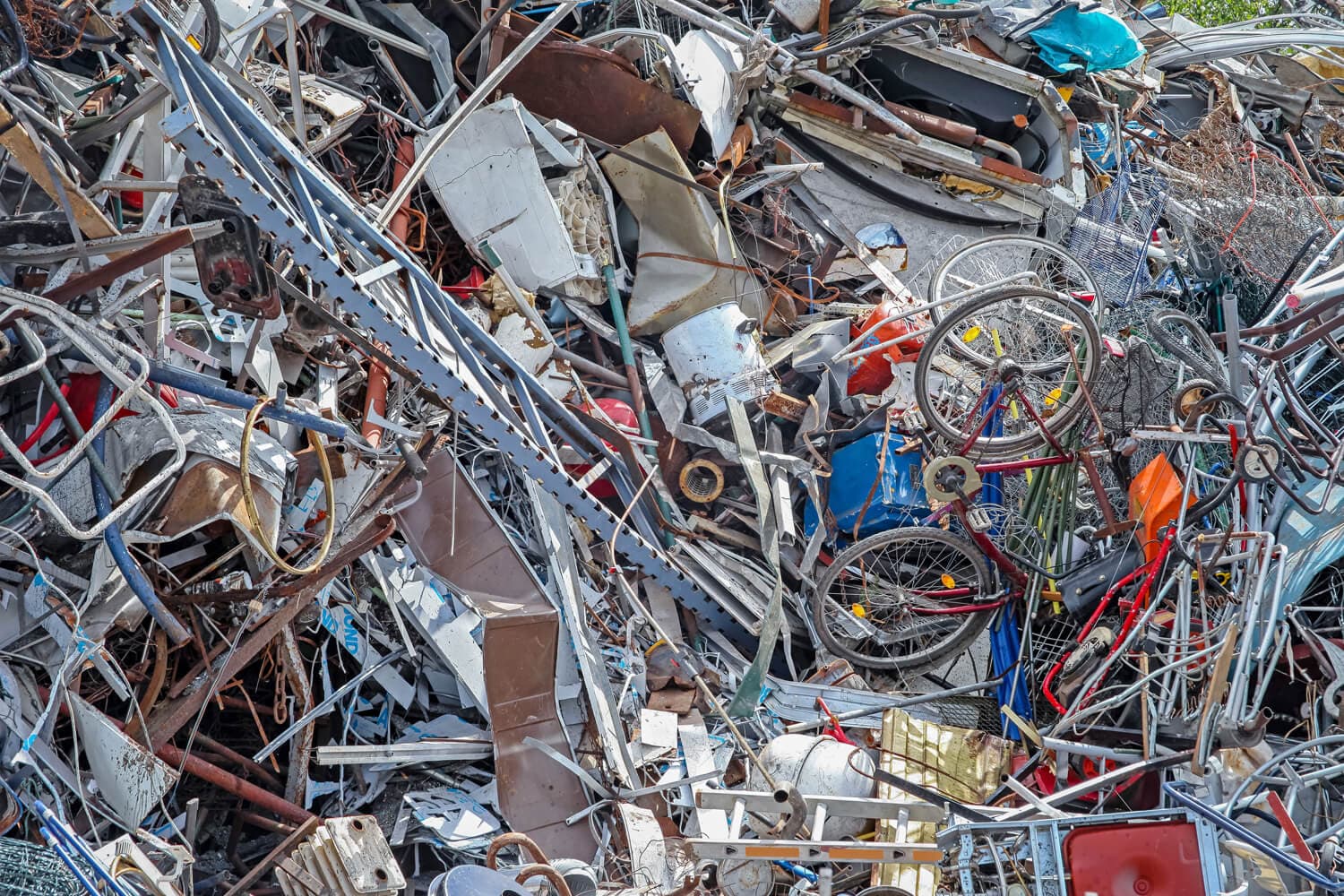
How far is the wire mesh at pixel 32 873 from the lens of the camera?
4645 millimetres

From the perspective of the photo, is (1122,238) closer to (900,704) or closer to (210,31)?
(900,704)

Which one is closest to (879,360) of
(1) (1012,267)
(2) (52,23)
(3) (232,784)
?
(1) (1012,267)

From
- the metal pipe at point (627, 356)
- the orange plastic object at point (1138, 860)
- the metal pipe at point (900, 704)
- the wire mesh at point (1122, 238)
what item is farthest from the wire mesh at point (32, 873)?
the wire mesh at point (1122, 238)

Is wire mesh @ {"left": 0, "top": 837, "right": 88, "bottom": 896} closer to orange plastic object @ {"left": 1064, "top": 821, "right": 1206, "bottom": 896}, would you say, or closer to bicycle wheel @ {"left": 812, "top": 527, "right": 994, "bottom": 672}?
orange plastic object @ {"left": 1064, "top": 821, "right": 1206, "bottom": 896}

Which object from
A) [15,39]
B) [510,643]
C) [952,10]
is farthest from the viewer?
[952,10]

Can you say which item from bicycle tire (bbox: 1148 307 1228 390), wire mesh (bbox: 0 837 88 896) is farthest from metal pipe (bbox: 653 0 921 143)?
wire mesh (bbox: 0 837 88 896)

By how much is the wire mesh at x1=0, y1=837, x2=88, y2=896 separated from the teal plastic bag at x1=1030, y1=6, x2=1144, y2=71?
29.0 feet

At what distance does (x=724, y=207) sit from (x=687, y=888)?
4699 millimetres

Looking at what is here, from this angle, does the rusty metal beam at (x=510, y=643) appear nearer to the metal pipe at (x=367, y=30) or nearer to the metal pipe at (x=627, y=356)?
the metal pipe at (x=627, y=356)

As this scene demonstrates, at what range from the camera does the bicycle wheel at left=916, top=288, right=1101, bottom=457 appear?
7520 millimetres

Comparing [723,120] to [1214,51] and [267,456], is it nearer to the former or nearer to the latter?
[267,456]

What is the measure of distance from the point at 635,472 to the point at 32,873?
3.90 m

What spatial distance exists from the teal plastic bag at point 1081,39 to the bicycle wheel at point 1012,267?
2.07 m

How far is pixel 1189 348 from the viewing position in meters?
7.70
